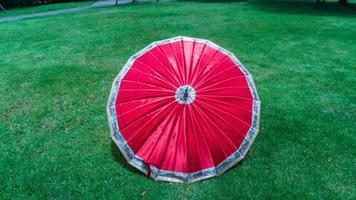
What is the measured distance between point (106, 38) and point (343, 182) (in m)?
Result: 10.9

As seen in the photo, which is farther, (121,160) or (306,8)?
(306,8)

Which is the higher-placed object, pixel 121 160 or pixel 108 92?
pixel 108 92

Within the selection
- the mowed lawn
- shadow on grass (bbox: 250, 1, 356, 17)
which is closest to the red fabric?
the mowed lawn

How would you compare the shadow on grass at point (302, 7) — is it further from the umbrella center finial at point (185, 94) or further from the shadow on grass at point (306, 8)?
the umbrella center finial at point (185, 94)

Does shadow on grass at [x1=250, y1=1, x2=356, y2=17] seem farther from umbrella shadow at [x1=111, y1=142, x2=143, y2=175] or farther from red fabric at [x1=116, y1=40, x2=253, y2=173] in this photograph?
umbrella shadow at [x1=111, y1=142, x2=143, y2=175]

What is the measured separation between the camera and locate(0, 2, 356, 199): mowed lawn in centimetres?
600

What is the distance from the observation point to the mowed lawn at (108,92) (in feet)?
19.7

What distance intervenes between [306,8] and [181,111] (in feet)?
60.2

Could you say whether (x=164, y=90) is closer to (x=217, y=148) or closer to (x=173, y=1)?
(x=217, y=148)

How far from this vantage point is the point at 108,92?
9.36 metres

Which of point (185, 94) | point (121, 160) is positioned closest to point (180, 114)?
point (185, 94)

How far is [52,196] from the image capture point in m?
5.80

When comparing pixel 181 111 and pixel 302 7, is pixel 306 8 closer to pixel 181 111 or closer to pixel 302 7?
pixel 302 7

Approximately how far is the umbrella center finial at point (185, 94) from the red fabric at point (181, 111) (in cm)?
6
